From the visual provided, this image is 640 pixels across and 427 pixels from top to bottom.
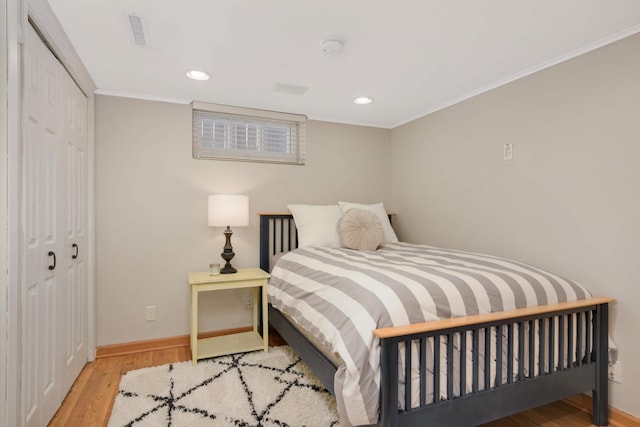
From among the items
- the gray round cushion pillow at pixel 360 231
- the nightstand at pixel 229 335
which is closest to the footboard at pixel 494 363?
the gray round cushion pillow at pixel 360 231

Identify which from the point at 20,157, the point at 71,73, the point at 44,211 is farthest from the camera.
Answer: the point at 71,73

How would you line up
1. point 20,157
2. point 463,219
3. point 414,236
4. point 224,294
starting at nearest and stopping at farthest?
point 20,157 < point 463,219 < point 224,294 < point 414,236

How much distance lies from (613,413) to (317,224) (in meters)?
2.31

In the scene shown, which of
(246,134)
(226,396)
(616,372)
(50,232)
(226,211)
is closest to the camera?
(50,232)

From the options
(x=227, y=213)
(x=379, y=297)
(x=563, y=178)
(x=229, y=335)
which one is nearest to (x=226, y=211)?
(x=227, y=213)

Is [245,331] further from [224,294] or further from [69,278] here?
[69,278]

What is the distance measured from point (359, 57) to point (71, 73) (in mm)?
1824

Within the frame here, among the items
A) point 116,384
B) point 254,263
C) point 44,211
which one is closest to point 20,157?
point 44,211

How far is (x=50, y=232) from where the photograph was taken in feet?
5.97

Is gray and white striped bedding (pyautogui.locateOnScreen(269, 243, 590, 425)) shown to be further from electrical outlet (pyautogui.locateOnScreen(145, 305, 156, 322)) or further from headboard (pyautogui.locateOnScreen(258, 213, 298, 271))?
electrical outlet (pyautogui.locateOnScreen(145, 305, 156, 322))

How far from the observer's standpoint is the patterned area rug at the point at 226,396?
1859mm

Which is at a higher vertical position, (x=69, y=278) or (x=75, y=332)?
(x=69, y=278)

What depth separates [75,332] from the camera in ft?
7.52

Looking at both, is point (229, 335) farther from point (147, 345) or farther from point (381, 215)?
point (381, 215)
